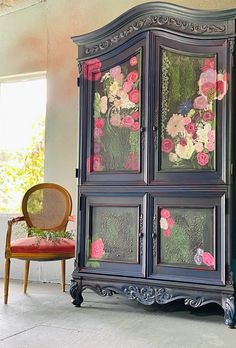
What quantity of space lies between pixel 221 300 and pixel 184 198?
0.68 m

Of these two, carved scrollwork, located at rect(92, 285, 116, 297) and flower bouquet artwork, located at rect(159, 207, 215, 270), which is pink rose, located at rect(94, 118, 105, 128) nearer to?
flower bouquet artwork, located at rect(159, 207, 215, 270)

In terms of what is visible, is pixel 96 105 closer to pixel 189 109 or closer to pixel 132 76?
pixel 132 76

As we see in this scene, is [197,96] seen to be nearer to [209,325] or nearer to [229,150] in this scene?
[229,150]

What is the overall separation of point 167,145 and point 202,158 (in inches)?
10.2

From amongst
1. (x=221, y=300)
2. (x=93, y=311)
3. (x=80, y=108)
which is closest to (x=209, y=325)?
(x=221, y=300)

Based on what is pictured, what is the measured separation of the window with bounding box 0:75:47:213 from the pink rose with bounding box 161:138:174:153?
5.92 feet

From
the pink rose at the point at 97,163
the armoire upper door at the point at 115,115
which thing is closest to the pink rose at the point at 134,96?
the armoire upper door at the point at 115,115

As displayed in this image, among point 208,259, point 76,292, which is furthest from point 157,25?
point 76,292

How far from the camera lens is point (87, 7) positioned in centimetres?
424

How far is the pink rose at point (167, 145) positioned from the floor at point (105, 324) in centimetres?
113

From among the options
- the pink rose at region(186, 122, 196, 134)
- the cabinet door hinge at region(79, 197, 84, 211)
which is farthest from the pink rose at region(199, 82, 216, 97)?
the cabinet door hinge at region(79, 197, 84, 211)

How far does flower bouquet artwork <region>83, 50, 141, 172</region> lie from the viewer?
321 cm

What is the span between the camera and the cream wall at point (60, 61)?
4215 millimetres

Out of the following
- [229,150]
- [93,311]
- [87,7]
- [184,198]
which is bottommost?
[93,311]
